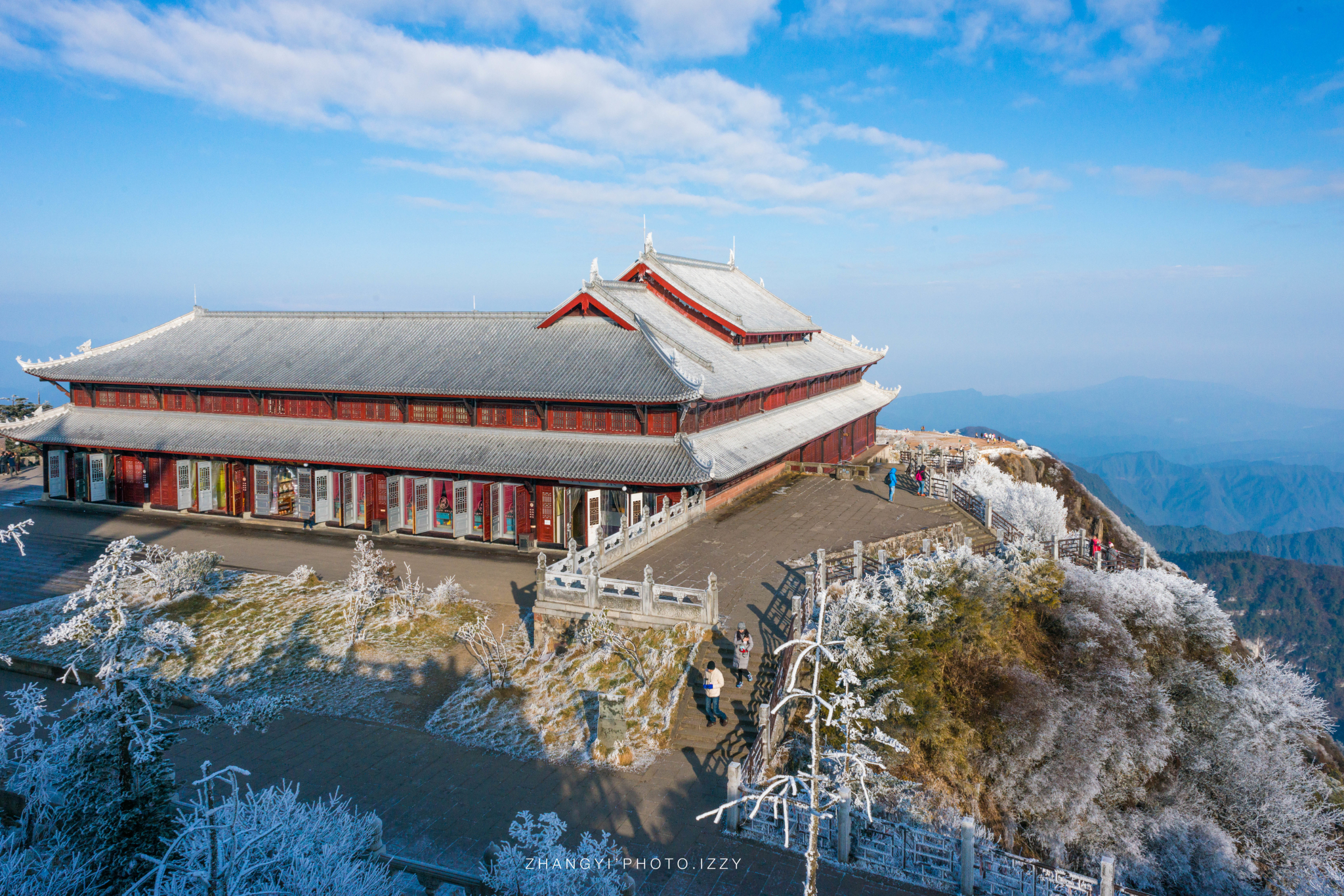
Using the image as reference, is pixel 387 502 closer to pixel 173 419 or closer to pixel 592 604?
pixel 173 419

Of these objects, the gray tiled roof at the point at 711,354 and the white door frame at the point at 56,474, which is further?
the white door frame at the point at 56,474

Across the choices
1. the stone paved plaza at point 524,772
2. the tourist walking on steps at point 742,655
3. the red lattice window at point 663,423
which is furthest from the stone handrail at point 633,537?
the tourist walking on steps at point 742,655

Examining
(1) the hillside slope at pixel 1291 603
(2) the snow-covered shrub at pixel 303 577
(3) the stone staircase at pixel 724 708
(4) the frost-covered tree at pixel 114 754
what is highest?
(4) the frost-covered tree at pixel 114 754

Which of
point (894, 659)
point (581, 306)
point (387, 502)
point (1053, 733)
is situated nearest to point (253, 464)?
point (387, 502)

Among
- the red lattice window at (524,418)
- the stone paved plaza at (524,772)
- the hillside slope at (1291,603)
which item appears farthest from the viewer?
the hillside slope at (1291,603)

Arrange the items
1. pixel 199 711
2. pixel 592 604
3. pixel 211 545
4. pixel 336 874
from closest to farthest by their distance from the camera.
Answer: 1. pixel 336 874
2. pixel 199 711
3. pixel 592 604
4. pixel 211 545

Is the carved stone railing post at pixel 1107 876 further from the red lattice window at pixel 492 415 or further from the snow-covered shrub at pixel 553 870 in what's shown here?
the red lattice window at pixel 492 415

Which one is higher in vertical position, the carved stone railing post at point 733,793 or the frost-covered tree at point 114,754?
the frost-covered tree at point 114,754
